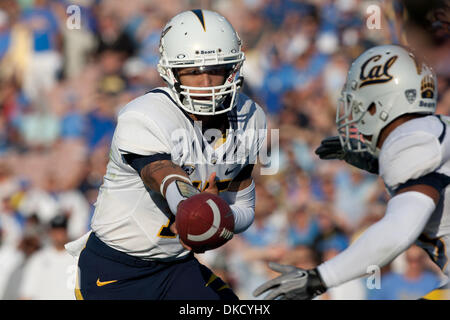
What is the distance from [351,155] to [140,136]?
1.17 m

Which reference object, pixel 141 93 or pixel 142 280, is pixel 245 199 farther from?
pixel 141 93

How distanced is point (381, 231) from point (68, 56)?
5.56 m

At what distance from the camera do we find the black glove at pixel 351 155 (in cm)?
327

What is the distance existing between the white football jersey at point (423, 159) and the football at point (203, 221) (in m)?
0.72

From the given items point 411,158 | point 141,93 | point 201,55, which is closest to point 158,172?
point 201,55

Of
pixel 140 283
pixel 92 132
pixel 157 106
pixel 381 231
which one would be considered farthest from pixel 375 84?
pixel 92 132

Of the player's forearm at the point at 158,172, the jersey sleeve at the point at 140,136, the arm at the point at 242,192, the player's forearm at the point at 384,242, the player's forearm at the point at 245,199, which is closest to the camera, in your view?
the player's forearm at the point at 384,242

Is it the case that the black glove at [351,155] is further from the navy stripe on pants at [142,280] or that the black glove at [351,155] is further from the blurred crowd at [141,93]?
the blurred crowd at [141,93]

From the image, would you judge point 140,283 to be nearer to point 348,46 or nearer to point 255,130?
point 255,130

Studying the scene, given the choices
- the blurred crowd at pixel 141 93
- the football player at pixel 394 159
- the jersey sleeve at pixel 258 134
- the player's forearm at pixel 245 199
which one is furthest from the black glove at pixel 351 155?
the blurred crowd at pixel 141 93

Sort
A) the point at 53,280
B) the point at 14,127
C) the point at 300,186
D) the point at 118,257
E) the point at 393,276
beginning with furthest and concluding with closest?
1. the point at 14,127
2. the point at 300,186
3. the point at 53,280
4. the point at 393,276
5. the point at 118,257

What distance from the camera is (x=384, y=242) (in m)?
2.45

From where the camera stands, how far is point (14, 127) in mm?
7078

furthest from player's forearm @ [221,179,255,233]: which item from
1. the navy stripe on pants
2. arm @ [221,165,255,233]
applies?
the navy stripe on pants
